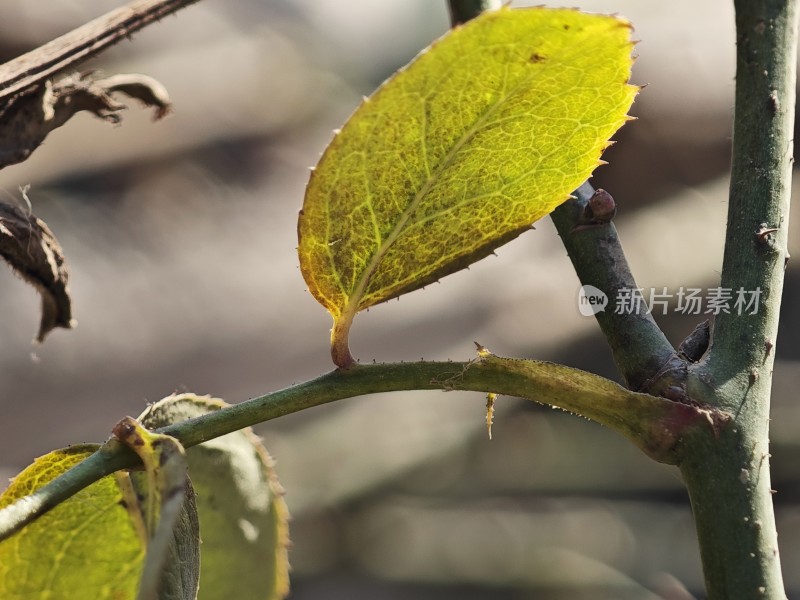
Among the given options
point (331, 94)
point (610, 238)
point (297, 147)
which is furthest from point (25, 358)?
point (610, 238)

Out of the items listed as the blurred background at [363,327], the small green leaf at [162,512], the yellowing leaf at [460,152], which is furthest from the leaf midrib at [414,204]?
the blurred background at [363,327]

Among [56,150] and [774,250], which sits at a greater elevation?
[56,150]

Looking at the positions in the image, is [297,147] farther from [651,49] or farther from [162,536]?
[162,536]

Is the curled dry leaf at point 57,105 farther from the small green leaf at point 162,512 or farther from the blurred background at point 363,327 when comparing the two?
the blurred background at point 363,327

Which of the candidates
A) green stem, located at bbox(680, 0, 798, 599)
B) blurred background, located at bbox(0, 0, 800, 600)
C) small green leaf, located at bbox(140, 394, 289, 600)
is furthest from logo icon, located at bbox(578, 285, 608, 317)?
blurred background, located at bbox(0, 0, 800, 600)

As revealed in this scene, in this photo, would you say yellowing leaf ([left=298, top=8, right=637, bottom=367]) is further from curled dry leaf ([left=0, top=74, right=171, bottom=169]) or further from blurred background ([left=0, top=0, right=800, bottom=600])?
blurred background ([left=0, top=0, right=800, bottom=600])

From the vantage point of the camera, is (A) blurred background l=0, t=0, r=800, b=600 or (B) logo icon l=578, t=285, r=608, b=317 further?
(A) blurred background l=0, t=0, r=800, b=600
